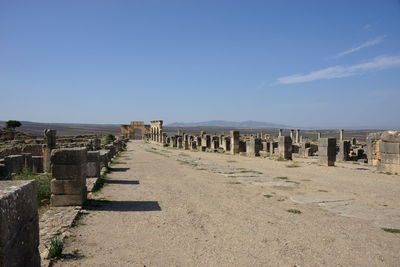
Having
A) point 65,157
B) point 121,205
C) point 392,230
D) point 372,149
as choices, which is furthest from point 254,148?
point 392,230

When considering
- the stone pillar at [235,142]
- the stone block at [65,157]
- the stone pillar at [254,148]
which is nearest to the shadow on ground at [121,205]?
the stone block at [65,157]

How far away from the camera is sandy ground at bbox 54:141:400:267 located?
4926 millimetres

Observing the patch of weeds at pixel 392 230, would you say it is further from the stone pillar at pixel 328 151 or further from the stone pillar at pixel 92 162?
the stone pillar at pixel 328 151

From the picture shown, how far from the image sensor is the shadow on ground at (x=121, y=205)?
25.8ft

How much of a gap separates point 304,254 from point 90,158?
909cm

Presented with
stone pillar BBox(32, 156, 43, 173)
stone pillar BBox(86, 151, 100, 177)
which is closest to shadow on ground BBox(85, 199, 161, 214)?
stone pillar BBox(86, 151, 100, 177)

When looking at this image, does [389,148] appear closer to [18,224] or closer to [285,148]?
[285,148]

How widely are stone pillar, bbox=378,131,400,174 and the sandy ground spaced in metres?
2.92

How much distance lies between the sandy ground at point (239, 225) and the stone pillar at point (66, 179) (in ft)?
1.53

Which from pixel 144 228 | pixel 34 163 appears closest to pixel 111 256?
pixel 144 228

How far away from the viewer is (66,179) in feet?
26.3

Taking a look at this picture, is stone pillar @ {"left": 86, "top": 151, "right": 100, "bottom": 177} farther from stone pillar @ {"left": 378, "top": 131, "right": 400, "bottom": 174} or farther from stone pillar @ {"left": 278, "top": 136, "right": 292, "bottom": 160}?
stone pillar @ {"left": 278, "top": 136, "right": 292, "bottom": 160}

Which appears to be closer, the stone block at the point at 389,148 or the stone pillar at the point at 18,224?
the stone pillar at the point at 18,224

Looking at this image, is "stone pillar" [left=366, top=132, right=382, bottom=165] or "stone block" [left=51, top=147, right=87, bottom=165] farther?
"stone pillar" [left=366, top=132, right=382, bottom=165]
